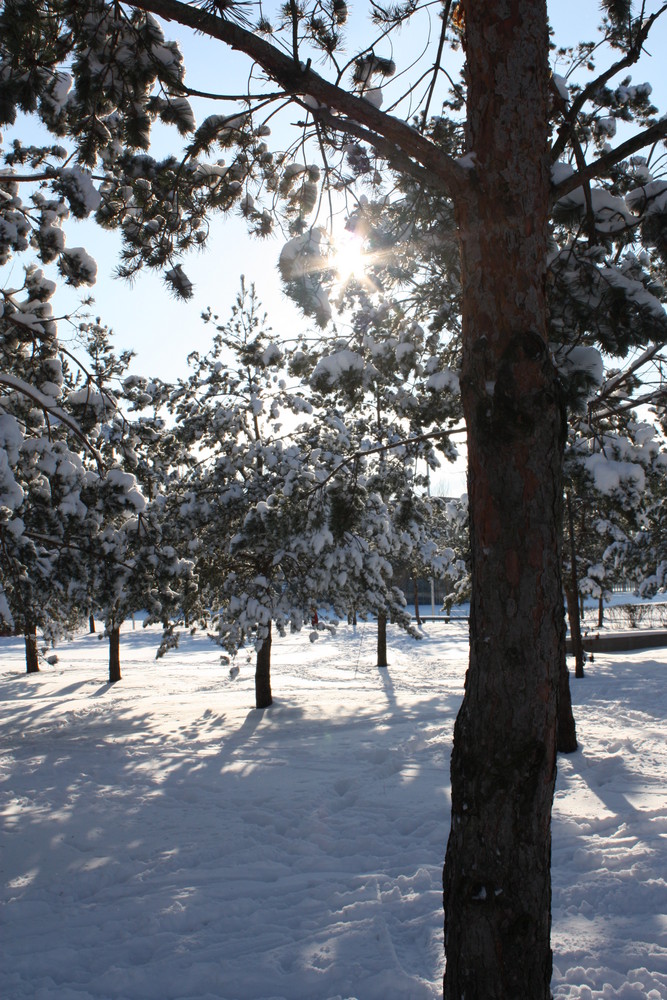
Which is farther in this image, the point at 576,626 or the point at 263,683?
the point at 576,626

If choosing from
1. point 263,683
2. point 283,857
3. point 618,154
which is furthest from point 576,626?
point 618,154

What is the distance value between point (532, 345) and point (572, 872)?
4.75m

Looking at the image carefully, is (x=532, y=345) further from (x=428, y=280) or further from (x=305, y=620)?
(x=305, y=620)

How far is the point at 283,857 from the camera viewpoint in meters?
5.74

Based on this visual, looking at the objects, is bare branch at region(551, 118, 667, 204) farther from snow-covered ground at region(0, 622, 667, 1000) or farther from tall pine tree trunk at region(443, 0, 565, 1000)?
snow-covered ground at region(0, 622, 667, 1000)

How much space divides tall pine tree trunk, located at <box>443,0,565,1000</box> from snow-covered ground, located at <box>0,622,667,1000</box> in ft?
6.03

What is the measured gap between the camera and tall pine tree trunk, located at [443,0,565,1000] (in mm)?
2275

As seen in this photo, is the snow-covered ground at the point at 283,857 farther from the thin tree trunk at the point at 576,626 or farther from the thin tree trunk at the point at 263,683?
the thin tree trunk at the point at 576,626

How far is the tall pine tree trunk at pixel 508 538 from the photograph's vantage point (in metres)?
2.28

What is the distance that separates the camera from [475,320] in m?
2.51

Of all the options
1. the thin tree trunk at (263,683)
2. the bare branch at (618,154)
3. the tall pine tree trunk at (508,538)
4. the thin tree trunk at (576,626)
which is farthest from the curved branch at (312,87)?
the thin tree trunk at (576,626)

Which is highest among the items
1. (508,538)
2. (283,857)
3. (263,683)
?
(508,538)

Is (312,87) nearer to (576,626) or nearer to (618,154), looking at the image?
(618,154)

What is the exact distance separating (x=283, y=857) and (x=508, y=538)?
4.86 metres
